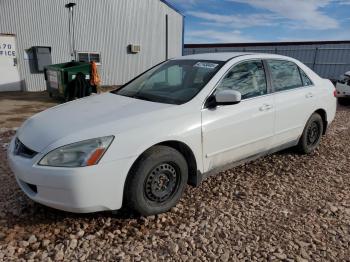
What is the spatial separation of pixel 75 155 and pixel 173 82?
1651mm

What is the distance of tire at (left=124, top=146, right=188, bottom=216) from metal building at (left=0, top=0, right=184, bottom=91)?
12.2m

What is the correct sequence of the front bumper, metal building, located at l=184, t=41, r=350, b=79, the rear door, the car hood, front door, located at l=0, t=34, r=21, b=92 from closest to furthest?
the front bumper → the car hood → the rear door → front door, located at l=0, t=34, r=21, b=92 → metal building, located at l=184, t=41, r=350, b=79

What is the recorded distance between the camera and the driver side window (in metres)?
3.62

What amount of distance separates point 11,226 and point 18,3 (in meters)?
12.4

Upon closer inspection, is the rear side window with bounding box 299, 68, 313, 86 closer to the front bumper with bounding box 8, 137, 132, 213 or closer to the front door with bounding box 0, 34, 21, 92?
the front bumper with bounding box 8, 137, 132, 213

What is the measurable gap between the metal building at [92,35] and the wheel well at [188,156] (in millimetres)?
12115

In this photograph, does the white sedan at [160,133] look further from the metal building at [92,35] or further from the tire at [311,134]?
the metal building at [92,35]

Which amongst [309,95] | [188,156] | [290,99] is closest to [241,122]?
[188,156]

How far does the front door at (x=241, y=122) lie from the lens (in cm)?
331

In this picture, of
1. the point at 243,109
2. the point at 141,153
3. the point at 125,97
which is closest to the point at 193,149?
the point at 141,153

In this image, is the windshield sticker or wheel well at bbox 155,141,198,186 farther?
the windshield sticker

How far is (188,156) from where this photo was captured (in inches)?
126

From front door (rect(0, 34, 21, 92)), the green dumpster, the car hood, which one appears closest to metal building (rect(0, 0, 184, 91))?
front door (rect(0, 34, 21, 92))

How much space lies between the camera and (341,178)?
13.7 feet
